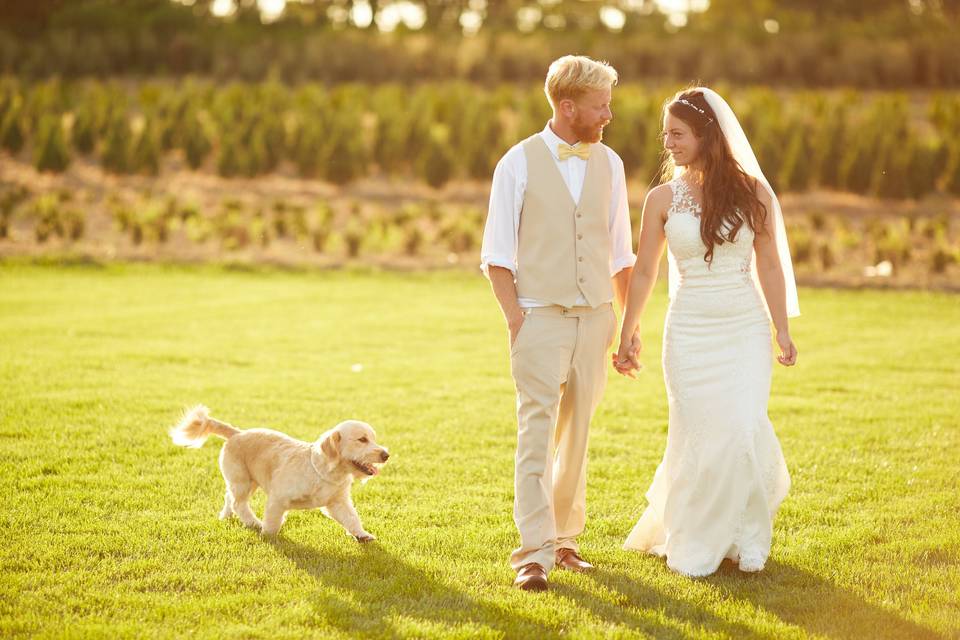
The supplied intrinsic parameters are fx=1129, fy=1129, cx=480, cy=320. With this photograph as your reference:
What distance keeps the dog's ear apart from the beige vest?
1425 millimetres

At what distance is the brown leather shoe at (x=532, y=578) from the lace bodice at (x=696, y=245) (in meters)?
1.76

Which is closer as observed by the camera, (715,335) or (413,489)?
(715,335)

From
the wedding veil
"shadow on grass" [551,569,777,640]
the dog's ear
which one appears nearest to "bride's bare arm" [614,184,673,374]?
the wedding veil

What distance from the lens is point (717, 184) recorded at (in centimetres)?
595

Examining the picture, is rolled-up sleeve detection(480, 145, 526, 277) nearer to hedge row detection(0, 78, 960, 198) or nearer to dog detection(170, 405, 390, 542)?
dog detection(170, 405, 390, 542)

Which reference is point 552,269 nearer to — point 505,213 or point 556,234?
point 556,234

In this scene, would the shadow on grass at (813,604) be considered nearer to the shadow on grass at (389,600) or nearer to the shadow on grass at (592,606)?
the shadow on grass at (592,606)

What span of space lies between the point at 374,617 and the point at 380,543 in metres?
1.14

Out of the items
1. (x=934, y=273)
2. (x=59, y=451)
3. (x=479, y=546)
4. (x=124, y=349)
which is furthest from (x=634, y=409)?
(x=934, y=273)

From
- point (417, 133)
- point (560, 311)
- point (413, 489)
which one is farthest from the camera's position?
point (417, 133)

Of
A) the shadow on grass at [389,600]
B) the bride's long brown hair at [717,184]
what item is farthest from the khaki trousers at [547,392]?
the bride's long brown hair at [717,184]

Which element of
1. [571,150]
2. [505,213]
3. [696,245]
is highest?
[571,150]

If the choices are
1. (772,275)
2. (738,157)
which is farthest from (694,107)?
(772,275)

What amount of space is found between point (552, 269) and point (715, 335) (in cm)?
105
